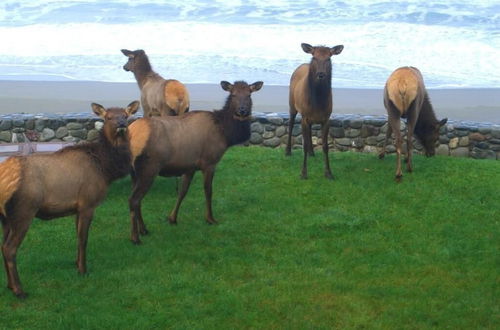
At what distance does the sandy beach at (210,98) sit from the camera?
24.1 metres

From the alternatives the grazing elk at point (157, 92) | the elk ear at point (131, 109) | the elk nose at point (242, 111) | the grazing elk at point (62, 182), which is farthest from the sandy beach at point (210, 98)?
the grazing elk at point (62, 182)

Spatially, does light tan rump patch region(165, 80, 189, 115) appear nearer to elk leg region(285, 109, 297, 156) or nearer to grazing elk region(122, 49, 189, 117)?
grazing elk region(122, 49, 189, 117)

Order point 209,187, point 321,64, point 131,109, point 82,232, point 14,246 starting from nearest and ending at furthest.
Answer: point 14,246 → point 82,232 → point 131,109 → point 209,187 → point 321,64

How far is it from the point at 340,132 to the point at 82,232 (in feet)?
30.5

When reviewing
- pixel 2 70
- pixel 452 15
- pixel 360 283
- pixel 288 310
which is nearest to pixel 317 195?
pixel 360 283

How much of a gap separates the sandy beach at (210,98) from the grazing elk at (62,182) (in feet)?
41.9

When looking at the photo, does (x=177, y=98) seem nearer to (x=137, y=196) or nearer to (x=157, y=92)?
(x=157, y=92)

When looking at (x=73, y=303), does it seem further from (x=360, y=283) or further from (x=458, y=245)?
(x=458, y=245)

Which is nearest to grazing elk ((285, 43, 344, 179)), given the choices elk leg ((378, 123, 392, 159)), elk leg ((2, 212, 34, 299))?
elk leg ((378, 123, 392, 159))

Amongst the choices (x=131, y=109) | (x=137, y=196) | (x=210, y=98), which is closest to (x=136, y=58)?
(x=137, y=196)

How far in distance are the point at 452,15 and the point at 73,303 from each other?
51.5m

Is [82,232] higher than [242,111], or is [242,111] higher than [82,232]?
[242,111]

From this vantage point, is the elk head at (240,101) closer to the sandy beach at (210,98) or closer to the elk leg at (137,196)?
the elk leg at (137,196)

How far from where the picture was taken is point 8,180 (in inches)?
327
